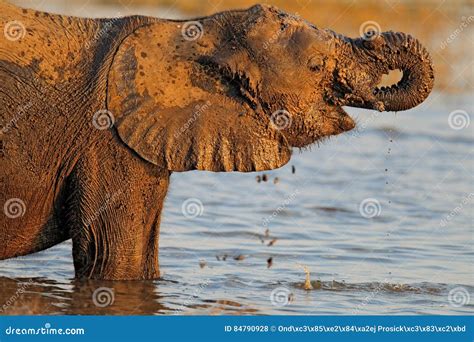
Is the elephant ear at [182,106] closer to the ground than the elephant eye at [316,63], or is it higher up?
closer to the ground

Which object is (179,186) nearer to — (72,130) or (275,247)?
(275,247)

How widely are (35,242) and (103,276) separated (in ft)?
1.60

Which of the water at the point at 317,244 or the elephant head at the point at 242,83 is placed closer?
the elephant head at the point at 242,83

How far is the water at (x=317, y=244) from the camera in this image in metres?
8.70

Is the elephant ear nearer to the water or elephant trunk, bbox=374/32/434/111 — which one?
elephant trunk, bbox=374/32/434/111

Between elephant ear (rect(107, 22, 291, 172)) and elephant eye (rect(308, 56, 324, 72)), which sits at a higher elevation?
elephant eye (rect(308, 56, 324, 72))

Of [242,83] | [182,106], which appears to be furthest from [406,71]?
[182,106]

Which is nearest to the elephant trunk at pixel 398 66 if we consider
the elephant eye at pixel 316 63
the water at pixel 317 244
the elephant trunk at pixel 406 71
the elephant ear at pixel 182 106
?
the elephant trunk at pixel 406 71

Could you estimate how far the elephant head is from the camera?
7.98 m

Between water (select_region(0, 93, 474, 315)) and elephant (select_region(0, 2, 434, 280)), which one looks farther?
water (select_region(0, 93, 474, 315))

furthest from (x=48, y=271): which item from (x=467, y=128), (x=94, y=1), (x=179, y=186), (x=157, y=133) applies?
(x=94, y=1)

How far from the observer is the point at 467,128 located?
1580 centimetres

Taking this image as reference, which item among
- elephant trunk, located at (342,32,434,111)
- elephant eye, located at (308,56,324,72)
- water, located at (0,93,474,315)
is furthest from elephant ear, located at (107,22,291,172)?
water, located at (0,93,474,315)

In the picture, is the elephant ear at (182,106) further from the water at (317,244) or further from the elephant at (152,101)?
the water at (317,244)
